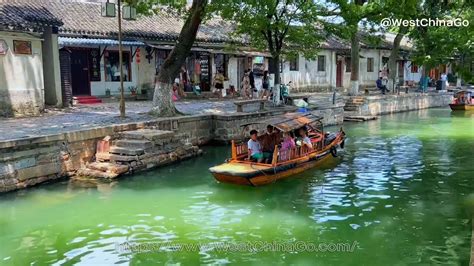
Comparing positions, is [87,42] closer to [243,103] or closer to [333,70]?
[243,103]

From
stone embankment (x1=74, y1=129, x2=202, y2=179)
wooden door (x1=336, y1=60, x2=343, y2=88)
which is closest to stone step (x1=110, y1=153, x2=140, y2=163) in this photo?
stone embankment (x1=74, y1=129, x2=202, y2=179)

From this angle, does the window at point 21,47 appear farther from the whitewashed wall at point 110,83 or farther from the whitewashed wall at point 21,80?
the whitewashed wall at point 110,83

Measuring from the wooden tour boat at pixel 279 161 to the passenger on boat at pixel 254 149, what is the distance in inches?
7.0

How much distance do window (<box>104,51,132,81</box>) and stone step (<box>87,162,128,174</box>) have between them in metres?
10.3

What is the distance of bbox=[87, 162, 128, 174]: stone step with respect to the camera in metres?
12.6

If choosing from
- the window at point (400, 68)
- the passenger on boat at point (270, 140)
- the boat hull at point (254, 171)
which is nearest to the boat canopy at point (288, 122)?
the passenger on boat at point (270, 140)

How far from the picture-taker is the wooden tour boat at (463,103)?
2861 cm

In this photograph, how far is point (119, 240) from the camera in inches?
336

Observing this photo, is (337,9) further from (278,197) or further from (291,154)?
(278,197)

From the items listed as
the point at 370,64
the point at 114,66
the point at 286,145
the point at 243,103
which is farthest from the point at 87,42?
the point at 370,64

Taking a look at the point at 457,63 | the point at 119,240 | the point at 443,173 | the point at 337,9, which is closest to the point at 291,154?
the point at 443,173

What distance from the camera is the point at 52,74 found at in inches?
742

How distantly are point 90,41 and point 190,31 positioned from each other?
576cm

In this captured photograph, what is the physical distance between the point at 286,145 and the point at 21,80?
9.56m
